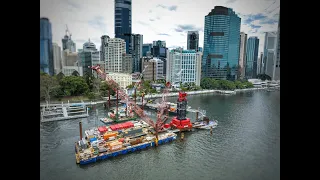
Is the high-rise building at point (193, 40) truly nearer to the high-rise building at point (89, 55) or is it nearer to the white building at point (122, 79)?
the white building at point (122, 79)

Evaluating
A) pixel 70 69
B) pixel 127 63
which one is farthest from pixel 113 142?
pixel 127 63

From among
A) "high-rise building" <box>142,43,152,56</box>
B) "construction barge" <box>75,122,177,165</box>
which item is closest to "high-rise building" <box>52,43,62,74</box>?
"construction barge" <box>75,122,177,165</box>

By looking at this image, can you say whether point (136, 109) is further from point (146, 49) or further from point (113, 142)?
point (146, 49)

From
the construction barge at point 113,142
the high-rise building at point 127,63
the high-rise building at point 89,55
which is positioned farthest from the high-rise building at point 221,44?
the construction barge at point 113,142

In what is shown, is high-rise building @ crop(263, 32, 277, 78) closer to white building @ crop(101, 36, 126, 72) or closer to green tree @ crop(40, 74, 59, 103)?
green tree @ crop(40, 74, 59, 103)
